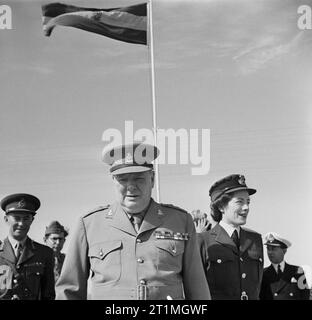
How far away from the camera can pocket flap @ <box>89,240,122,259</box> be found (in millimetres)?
2449

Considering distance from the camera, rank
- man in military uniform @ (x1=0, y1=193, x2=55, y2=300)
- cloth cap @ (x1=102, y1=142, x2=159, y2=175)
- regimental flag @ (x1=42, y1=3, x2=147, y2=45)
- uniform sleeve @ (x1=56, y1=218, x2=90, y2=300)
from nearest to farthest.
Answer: uniform sleeve @ (x1=56, y1=218, x2=90, y2=300), cloth cap @ (x1=102, y1=142, x2=159, y2=175), man in military uniform @ (x1=0, y1=193, x2=55, y2=300), regimental flag @ (x1=42, y1=3, x2=147, y2=45)

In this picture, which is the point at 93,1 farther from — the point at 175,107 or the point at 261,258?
the point at 261,258

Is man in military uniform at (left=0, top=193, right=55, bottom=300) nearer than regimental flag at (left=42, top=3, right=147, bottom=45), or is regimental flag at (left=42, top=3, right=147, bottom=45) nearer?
man in military uniform at (left=0, top=193, right=55, bottom=300)

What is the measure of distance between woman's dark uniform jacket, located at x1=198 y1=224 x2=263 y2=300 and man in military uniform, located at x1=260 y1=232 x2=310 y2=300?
5 centimetres

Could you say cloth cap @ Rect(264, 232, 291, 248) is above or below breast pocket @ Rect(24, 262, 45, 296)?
above

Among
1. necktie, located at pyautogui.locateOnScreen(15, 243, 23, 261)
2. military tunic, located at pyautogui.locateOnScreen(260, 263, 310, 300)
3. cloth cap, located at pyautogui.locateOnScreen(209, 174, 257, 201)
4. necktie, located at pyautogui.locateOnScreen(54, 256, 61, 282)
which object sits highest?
cloth cap, located at pyautogui.locateOnScreen(209, 174, 257, 201)

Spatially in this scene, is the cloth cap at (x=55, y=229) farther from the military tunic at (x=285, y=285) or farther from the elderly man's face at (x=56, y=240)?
the military tunic at (x=285, y=285)

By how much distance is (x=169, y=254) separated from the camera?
248cm

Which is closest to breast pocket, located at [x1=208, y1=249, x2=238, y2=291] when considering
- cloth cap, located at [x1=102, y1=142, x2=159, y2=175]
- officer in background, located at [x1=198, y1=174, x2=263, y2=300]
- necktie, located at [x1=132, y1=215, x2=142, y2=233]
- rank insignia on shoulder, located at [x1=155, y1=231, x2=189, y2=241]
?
officer in background, located at [x1=198, y1=174, x2=263, y2=300]

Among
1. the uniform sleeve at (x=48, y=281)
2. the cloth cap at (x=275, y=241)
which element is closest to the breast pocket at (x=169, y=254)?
the cloth cap at (x=275, y=241)

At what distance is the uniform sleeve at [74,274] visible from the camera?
2.43m

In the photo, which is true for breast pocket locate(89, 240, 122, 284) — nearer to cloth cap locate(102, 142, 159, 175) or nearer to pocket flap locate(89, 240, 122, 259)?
pocket flap locate(89, 240, 122, 259)
